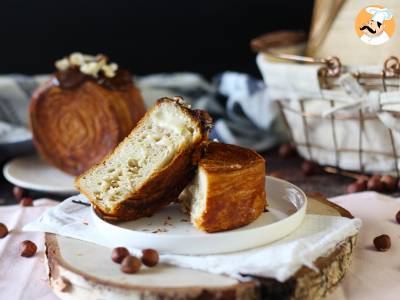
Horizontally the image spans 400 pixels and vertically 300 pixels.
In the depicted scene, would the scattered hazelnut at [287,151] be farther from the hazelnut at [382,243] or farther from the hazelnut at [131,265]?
the hazelnut at [131,265]

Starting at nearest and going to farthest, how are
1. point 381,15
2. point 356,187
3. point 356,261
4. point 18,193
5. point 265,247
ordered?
point 265,247
point 356,261
point 381,15
point 356,187
point 18,193

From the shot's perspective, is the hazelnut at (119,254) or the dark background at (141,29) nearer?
the hazelnut at (119,254)

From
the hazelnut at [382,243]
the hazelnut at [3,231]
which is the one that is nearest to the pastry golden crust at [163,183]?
the hazelnut at [3,231]

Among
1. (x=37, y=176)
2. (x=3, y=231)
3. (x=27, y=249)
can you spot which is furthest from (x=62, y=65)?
(x=27, y=249)

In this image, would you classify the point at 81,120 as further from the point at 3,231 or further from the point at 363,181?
the point at 363,181

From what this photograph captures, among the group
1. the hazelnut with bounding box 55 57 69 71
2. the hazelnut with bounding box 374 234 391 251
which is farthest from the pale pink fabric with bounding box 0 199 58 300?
the hazelnut with bounding box 374 234 391 251

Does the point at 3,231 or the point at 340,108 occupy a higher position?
the point at 340,108

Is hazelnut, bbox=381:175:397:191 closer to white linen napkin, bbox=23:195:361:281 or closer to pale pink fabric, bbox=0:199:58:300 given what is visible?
white linen napkin, bbox=23:195:361:281
